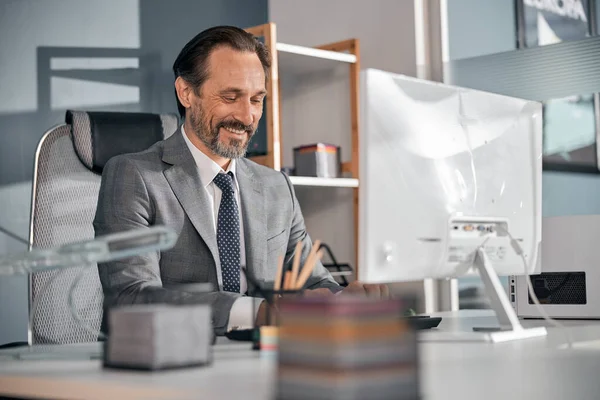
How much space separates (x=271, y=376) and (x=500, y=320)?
701 millimetres

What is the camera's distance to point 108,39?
11.1 feet

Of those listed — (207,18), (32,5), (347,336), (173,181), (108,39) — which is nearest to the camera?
(347,336)

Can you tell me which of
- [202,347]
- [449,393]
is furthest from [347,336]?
[202,347]

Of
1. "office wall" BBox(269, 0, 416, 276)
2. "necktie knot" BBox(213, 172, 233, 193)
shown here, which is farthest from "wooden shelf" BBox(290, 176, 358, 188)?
"necktie knot" BBox(213, 172, 233, 193)

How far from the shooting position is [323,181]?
3.39 meters

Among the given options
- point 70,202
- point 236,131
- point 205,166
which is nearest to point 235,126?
point 236,131

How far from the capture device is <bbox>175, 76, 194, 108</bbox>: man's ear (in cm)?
222

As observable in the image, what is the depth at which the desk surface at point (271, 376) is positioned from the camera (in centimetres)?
92

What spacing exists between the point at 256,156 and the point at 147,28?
29.2 inches

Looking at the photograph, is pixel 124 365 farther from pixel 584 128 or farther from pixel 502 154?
pixel 584 128

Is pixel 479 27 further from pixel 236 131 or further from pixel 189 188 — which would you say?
pixel 189 188

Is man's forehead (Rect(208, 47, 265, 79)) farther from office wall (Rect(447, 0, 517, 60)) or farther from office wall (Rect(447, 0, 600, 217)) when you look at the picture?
office wall (Rect(447, 0, 517, 60))

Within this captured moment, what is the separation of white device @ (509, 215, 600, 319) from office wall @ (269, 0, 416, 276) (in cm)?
169

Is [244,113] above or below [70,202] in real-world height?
above
